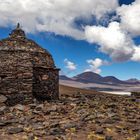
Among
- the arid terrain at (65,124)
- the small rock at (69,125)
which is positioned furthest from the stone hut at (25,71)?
the small rock at (69,125)

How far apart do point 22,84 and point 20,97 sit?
3.49ft

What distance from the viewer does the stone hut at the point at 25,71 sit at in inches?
1070

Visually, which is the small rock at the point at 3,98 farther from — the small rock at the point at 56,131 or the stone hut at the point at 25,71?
the small rock at the point at 56,131

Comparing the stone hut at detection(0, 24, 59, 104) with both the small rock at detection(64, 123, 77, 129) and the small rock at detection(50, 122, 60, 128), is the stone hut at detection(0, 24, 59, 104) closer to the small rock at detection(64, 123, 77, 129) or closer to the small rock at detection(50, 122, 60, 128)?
the small rock at detection(50, 122, 60, 128)

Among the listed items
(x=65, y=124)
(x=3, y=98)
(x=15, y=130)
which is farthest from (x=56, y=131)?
(x=3, y=98)

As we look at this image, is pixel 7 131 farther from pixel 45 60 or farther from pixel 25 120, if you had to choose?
pixel 45 60

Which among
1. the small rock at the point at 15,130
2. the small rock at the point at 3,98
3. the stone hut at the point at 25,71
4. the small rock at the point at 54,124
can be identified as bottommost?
the small rock at the point at 15,130

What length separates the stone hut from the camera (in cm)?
2717

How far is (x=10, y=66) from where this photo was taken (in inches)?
1082

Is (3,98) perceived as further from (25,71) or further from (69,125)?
(69,125)

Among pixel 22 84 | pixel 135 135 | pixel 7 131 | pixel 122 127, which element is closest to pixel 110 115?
pixel 122 127

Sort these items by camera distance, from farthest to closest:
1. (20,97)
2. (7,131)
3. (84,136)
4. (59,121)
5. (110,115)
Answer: (20,97)
(110,115)
(59,121)
(7,131)
(84,136)

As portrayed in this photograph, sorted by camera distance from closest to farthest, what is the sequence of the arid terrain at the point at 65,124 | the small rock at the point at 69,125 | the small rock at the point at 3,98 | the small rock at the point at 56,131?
the arid terrain at the point at 65,124 → the small rock at the point at 56,131 → the small rock at the point at 69,125 → the small rock at the point at 3,98

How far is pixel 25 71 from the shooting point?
89.6ft
